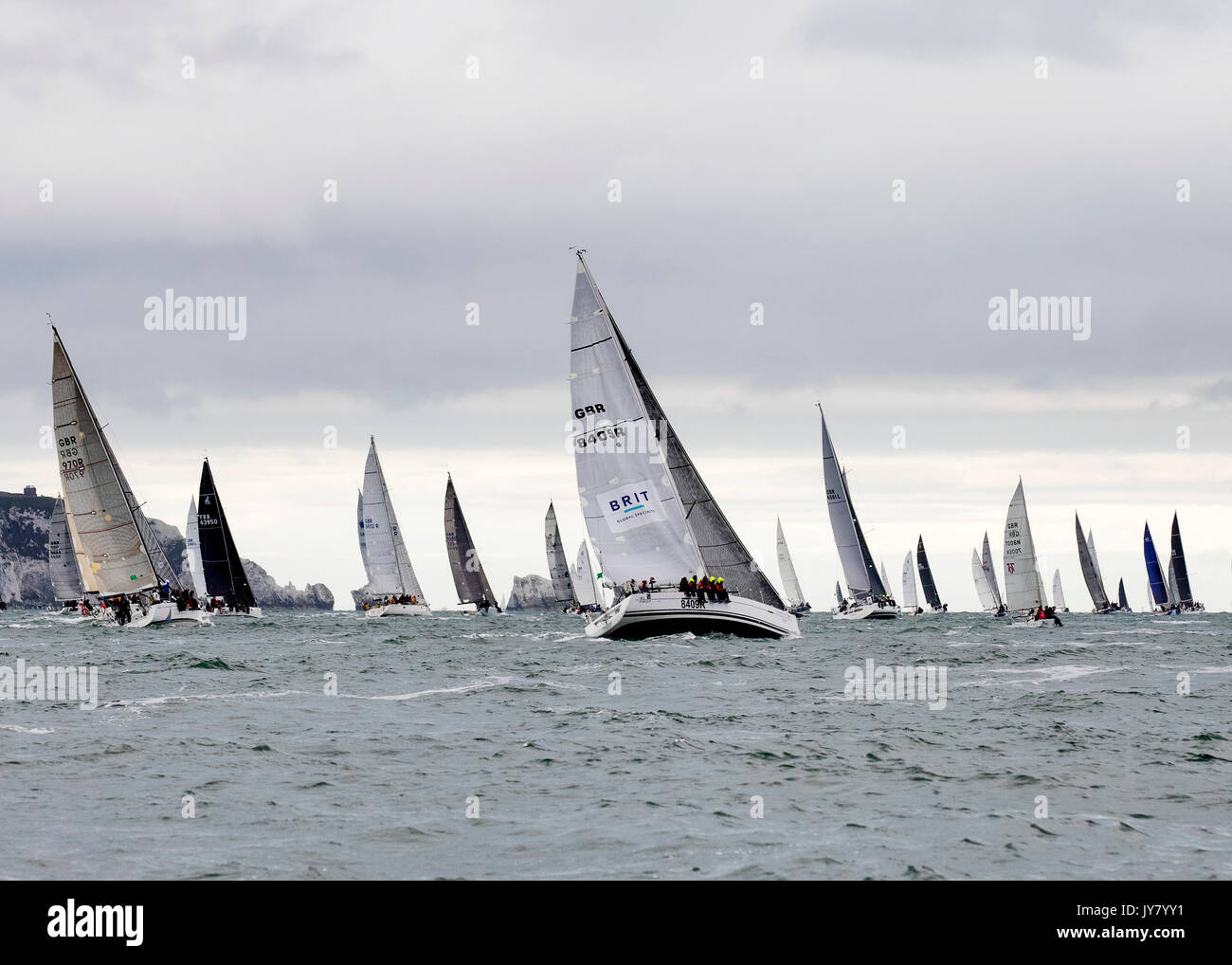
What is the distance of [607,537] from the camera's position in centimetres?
4741

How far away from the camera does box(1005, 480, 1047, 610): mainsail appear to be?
85062mm

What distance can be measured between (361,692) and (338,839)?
16491 mm

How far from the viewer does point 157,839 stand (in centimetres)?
1392

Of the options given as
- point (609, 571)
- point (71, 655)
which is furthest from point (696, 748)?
point (71, 655)

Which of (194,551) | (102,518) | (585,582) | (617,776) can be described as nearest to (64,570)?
(194,551)

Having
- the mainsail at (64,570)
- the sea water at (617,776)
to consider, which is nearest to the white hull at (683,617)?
the sea water at (617,776)

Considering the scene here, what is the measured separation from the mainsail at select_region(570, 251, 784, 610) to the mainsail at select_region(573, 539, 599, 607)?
95.9 metres

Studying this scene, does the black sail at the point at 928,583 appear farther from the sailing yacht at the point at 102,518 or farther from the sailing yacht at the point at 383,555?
the sailing yacht at the point at 102,518

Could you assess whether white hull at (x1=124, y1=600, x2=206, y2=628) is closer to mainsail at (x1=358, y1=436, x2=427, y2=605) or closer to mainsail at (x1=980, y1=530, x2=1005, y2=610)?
mainsail at (x1=358, y1=436, x2=427, y2=605)

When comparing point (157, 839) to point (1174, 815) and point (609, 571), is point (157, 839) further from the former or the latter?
point (609, 571)

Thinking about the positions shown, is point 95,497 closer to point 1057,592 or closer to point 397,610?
point 397,610

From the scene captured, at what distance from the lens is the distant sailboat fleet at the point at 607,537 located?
46500 millimetres
